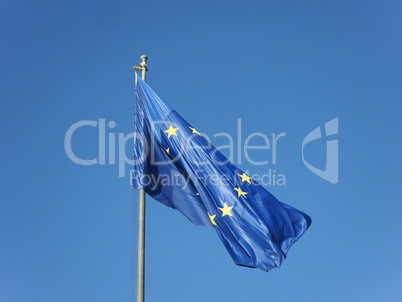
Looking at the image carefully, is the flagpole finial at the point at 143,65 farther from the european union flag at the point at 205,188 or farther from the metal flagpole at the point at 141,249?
the metal flagpole at the point at 141,249

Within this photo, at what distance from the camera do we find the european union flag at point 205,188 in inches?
577

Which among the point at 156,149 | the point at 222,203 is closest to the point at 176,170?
the point at 156,149

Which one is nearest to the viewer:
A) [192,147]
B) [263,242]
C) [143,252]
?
[143,252]

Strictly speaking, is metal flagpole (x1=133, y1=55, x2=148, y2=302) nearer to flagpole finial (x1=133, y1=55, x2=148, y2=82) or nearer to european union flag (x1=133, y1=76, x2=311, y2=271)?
european union flag (x1=133, y1=76, x2=311, y2=271)

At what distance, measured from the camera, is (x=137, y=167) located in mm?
15023

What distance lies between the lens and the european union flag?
48.1 ft

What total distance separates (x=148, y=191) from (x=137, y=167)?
103cm

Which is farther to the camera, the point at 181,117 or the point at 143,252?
the point at 181,117

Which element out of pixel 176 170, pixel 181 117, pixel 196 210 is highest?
pixel 181 117

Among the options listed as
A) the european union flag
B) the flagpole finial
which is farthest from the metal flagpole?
the flagpole finial

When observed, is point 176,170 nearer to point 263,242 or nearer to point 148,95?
point 148,95

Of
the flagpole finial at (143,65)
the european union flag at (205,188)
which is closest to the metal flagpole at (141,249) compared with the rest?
the european union flag at (205,188)

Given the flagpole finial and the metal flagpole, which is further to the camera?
the flagpole finial

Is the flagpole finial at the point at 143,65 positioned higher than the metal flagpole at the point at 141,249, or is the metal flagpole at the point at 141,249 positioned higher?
the flagpole finial at the point at 143,65
